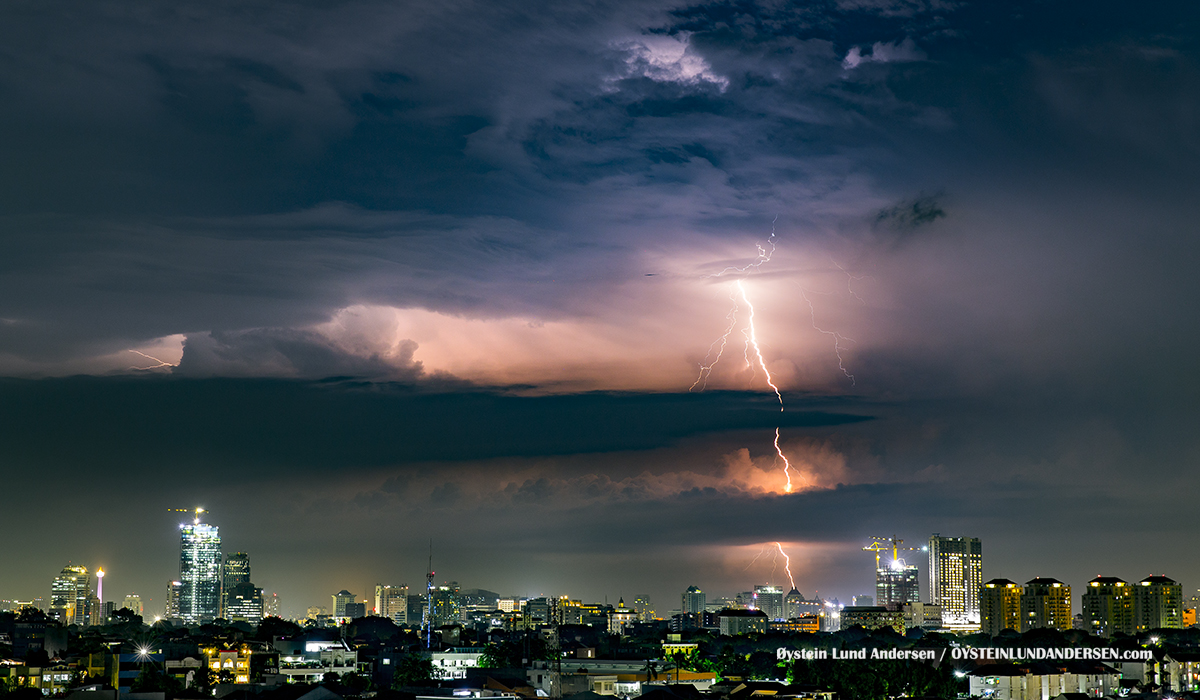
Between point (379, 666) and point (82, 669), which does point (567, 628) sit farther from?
point (82, 669)

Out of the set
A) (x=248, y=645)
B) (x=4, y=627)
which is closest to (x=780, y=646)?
(x=248, y=645)

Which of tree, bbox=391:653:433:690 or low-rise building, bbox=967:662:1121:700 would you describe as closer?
tree, bbox=391:653:433:690

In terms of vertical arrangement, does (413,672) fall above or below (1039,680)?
above

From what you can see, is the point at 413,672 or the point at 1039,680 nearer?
the point at 413,672

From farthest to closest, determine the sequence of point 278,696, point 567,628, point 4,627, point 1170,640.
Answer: point 567,628 < point 1170,640 < point 4,627 < point 278,696

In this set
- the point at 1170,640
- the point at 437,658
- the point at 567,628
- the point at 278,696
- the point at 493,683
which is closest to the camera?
the point at 278,696

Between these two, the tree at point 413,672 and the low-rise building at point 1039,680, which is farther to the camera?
the low-rise building at point 1039,680

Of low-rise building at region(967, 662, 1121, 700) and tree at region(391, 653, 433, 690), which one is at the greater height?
tree at region(391, 653, 433, 690)

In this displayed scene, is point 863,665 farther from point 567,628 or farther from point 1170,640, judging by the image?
point 567,628

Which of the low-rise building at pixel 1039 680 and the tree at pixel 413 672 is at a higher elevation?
the tree at pixel 413 672

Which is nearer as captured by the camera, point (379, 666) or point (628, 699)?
point (628, 699)
